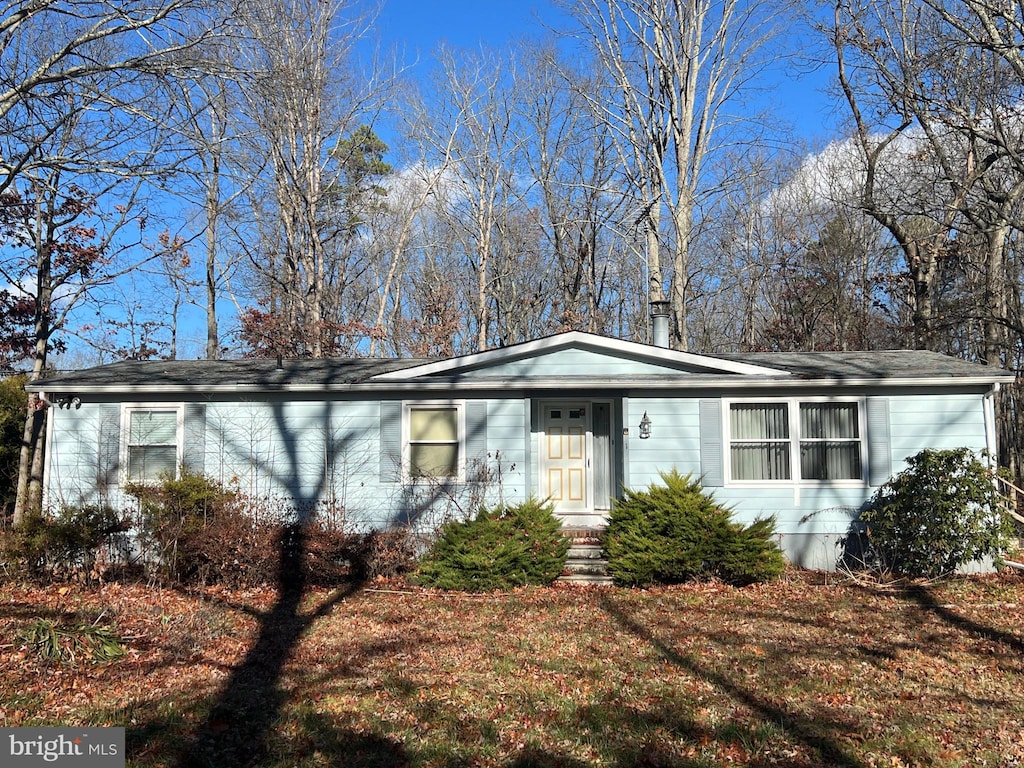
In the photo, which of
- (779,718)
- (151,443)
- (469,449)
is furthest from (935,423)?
(151,443)

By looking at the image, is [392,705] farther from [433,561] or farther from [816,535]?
[816,535]

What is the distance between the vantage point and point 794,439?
11484 mm

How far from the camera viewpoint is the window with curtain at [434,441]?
11.7m

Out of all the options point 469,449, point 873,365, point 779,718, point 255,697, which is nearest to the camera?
point 779,718

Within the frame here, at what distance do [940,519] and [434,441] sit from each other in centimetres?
739

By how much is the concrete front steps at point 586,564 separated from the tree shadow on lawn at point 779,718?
305 centimetres

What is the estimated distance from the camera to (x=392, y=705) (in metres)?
5.75

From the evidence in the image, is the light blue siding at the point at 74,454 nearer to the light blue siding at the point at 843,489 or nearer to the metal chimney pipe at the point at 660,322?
the light blue siding at the point at 843,489

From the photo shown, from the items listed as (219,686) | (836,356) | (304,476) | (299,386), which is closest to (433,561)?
(304,476)

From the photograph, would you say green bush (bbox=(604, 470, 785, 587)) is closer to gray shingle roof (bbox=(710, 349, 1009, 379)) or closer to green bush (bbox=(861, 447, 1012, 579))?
green bush (bbox=(861, 447, 1012, 579))

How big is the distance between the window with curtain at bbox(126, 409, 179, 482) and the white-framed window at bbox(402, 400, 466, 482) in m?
3.77

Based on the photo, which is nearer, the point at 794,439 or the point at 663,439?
the point at 794,439

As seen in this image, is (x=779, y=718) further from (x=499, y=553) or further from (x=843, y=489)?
(x=843, y=489)

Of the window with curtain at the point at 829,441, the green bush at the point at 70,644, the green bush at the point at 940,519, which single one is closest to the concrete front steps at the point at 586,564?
the window with curtain at the point at 829,441
